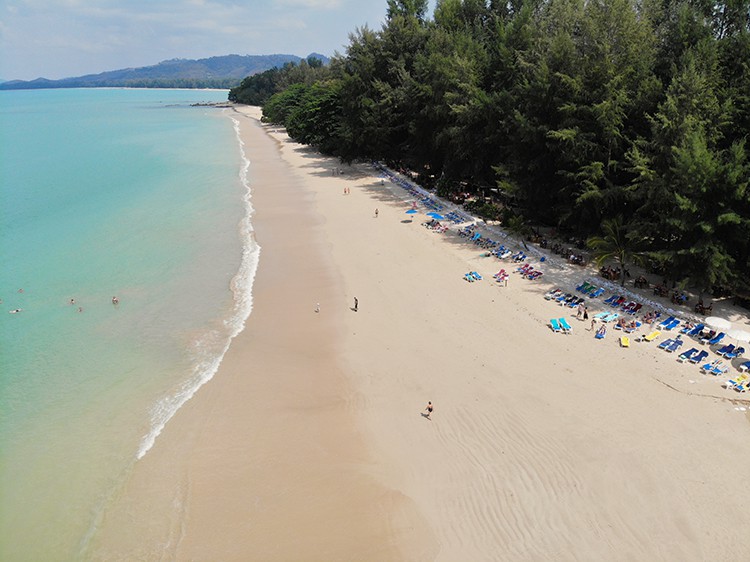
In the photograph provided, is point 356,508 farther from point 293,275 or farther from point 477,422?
point 293,275

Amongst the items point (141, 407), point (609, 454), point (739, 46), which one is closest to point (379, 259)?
point (141, 407)

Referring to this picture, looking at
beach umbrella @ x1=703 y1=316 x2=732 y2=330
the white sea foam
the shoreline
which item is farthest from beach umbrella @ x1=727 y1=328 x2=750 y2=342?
the white sea foam

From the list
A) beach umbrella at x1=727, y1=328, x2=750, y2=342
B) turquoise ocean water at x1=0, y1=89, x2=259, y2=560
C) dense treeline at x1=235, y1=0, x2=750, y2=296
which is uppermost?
dense treeline at x1=235, y1=0, x2=750, y2=296

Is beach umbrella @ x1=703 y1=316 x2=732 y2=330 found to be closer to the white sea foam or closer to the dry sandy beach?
the dry sandy beach

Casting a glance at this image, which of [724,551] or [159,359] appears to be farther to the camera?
[159,359]

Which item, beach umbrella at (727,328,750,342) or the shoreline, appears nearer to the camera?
the shoreline

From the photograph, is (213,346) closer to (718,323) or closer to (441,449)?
(441,449)
